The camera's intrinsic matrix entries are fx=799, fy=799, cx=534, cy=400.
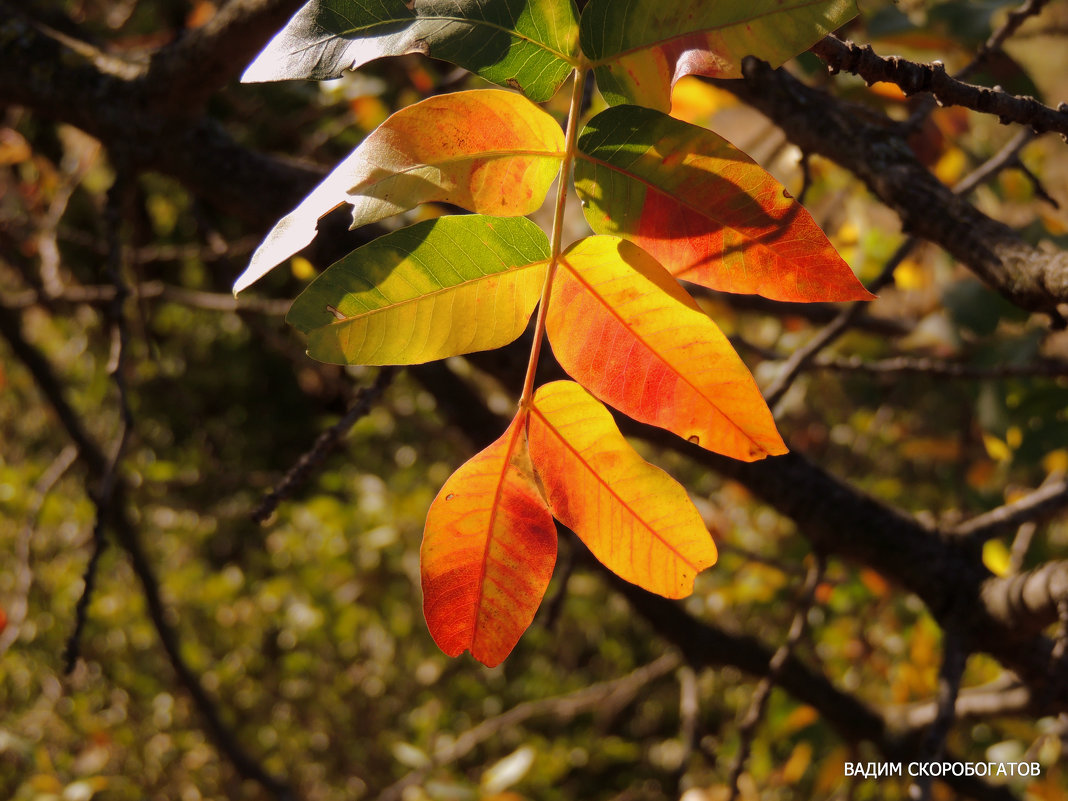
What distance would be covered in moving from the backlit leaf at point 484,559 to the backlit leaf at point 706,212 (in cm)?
17

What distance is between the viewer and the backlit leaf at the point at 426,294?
1.55 feet

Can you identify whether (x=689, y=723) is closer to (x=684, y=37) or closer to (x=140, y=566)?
(x=140, y=566)

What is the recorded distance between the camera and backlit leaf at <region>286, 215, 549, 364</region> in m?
0.47

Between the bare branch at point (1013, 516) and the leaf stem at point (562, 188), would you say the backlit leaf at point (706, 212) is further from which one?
the bare branch at point (1013, 516)

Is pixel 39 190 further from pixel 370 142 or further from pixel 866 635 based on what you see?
pixel 866 635

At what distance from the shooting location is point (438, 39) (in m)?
0.46

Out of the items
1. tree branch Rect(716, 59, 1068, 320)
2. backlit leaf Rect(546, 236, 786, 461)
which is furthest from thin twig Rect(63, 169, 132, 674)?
tree branch Rect(716, 59, 1068, 320)

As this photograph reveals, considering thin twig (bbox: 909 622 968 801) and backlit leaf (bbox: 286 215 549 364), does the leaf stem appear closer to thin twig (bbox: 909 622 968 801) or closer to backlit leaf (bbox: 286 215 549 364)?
backlit leaf (bbox: 286 215 549 364)

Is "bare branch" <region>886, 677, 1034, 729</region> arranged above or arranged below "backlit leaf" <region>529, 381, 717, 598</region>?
below

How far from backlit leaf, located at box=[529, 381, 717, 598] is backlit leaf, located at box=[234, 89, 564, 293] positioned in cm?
13

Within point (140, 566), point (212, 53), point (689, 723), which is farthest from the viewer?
point (140, 566)

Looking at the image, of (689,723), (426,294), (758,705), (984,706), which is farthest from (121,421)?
(984,706)

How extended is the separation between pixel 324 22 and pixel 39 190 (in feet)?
9.39

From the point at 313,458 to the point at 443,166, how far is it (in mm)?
350
